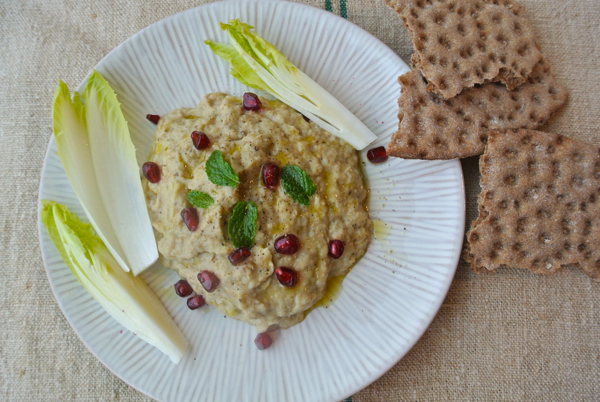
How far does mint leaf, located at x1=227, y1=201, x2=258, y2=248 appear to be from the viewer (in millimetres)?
2680

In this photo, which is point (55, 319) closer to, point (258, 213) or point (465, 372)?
point (258, 213)

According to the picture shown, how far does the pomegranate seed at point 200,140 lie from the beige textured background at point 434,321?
1.33 m

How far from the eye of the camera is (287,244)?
8.82 ft

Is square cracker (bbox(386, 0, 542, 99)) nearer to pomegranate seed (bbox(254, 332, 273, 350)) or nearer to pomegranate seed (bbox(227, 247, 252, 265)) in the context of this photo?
pomegranate seed (bbox(227, 247, 252, 265))

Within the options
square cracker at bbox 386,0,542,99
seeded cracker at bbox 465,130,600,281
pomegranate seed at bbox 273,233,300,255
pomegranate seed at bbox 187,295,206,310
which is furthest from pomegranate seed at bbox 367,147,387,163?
pomegranate seed at bbox 187,295,206,310

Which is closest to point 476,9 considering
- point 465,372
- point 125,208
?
point 465,372

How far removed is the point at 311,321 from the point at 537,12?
298cm

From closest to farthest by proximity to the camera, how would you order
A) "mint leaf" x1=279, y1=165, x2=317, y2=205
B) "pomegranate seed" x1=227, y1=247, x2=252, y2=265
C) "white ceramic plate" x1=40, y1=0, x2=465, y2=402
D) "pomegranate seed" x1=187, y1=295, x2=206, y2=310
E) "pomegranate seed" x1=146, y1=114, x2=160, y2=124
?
"pomegranate seed" x1=227, y1=247, x2=252, y2=265 → "mint leaf" x1=279, y1=165, x2=317, y2=205 → "white ceramic plate" x1=40, y1=0, x2=465, y2=402 → "pomegranate seed" x1=187, y1=295, x2=206, y2=310 → "pomegranate seed" x1=146, y1=114, x2=160, y2=124

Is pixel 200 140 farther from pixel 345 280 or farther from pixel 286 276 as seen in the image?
pixel 345 280

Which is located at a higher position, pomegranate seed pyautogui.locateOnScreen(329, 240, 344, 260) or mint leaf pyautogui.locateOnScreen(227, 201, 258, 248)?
mint leaf pyautogui.locateOnScreen(227, 201, 258, 248)

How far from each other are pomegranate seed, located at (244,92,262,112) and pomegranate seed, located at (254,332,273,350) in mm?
1618

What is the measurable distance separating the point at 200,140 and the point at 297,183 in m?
0.71

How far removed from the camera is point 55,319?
327 centimetres

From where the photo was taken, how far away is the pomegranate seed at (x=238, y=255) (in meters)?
2.67
